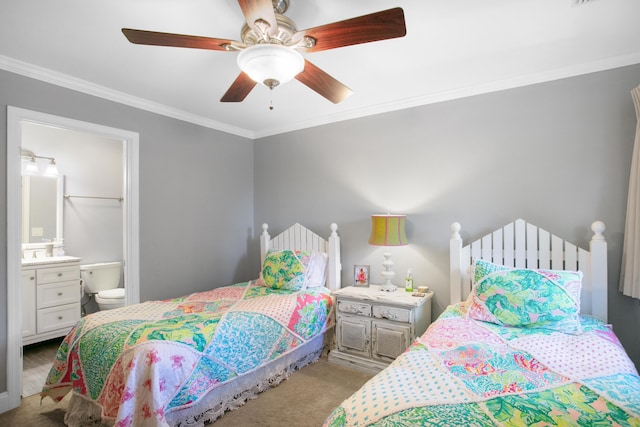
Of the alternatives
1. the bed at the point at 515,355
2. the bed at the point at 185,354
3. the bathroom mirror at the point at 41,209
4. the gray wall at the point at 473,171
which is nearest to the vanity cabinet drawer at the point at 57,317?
the bathroom mirror at the point at 41,209

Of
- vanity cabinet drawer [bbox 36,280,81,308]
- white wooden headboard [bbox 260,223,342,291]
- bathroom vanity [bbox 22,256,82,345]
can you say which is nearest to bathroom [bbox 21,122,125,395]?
bathroom vanity [bbox 22,256,82,345]

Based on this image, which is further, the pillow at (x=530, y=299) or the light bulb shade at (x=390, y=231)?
the light bulb shade at (x=390, y=231)

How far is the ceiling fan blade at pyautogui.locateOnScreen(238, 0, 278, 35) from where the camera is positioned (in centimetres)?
131

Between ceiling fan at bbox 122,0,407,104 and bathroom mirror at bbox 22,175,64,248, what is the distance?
129 inches

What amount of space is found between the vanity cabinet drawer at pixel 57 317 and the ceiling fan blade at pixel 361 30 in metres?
3.85

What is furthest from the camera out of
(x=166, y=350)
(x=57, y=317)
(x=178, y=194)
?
(x=57, y=317)

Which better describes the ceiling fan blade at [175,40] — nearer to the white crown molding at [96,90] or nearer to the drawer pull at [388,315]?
the white crown molding at [96,90]

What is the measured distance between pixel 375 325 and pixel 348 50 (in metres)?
2.13

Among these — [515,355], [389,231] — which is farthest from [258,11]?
[389,231]

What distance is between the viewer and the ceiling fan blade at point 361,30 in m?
1.35

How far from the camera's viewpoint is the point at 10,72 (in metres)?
2.39

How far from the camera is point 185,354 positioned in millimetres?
1956

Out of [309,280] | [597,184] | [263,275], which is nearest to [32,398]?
[263,275]

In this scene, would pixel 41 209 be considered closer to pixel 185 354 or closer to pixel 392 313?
pixel 185 354
